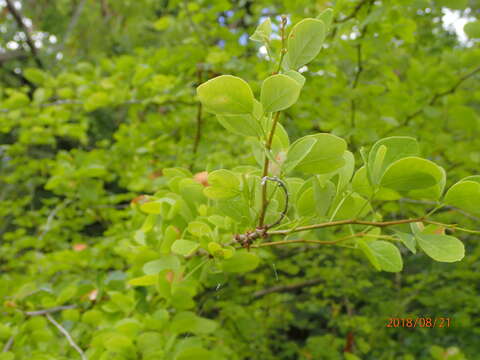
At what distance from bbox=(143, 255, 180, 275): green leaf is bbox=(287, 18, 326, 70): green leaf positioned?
34 centimetres

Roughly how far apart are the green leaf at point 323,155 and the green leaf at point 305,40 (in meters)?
0.08

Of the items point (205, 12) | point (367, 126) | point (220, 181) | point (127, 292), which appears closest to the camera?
point (220, 181)

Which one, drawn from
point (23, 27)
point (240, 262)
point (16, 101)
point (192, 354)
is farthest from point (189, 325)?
point (23, 27)

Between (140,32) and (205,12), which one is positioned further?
(140,32)

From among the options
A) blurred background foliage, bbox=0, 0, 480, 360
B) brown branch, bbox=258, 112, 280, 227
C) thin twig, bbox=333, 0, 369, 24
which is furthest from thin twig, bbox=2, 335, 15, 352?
thin twig, bbox=333, 0, 369, 24

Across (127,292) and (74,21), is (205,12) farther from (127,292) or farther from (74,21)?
(74,21)

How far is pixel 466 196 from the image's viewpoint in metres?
0.38

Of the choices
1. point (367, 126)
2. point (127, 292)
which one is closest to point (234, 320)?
point (127, 292)

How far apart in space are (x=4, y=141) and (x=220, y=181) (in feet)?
13.8

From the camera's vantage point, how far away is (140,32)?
418 cm

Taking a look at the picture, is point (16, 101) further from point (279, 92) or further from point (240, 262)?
point (279, 92)

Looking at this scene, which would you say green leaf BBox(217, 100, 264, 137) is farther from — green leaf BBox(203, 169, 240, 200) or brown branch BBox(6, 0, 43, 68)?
brown branch BBox(6, 0, 43, 68)

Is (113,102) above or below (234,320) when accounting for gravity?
above

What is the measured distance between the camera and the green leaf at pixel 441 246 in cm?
38
